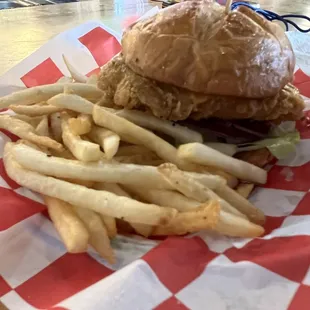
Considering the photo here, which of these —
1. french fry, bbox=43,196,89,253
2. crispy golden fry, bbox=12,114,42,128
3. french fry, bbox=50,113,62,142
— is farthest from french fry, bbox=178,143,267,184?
crispy golden fry, bbox=12,114,42,128

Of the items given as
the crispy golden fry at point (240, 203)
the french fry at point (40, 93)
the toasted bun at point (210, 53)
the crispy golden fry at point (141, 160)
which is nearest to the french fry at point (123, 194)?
the crispy golden fry at point (141, 160)

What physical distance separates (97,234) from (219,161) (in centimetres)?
43

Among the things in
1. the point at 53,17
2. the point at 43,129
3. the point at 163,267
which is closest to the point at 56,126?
the point at 43,129

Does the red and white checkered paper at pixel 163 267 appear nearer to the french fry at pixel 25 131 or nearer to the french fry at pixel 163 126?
the french fry at pixel 25 131

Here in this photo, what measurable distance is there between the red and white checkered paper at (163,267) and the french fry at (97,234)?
0.14 ft

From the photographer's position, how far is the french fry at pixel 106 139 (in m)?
1.42

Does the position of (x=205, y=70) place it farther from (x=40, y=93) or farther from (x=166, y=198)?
Result: (x=40, y=93)

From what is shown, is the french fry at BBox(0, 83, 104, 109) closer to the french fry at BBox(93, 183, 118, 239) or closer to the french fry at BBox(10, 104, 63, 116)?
the french fry at BBox(10, 104, 63, 116)

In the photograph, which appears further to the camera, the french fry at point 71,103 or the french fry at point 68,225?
the french fry at point 71,103

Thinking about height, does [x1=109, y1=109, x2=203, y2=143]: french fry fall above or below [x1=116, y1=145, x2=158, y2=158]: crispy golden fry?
above

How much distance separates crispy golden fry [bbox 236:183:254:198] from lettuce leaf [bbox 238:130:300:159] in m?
0.24

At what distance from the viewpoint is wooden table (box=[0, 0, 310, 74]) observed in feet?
10.1

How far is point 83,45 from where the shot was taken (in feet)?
8.52

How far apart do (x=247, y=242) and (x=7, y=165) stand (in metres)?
0.77
